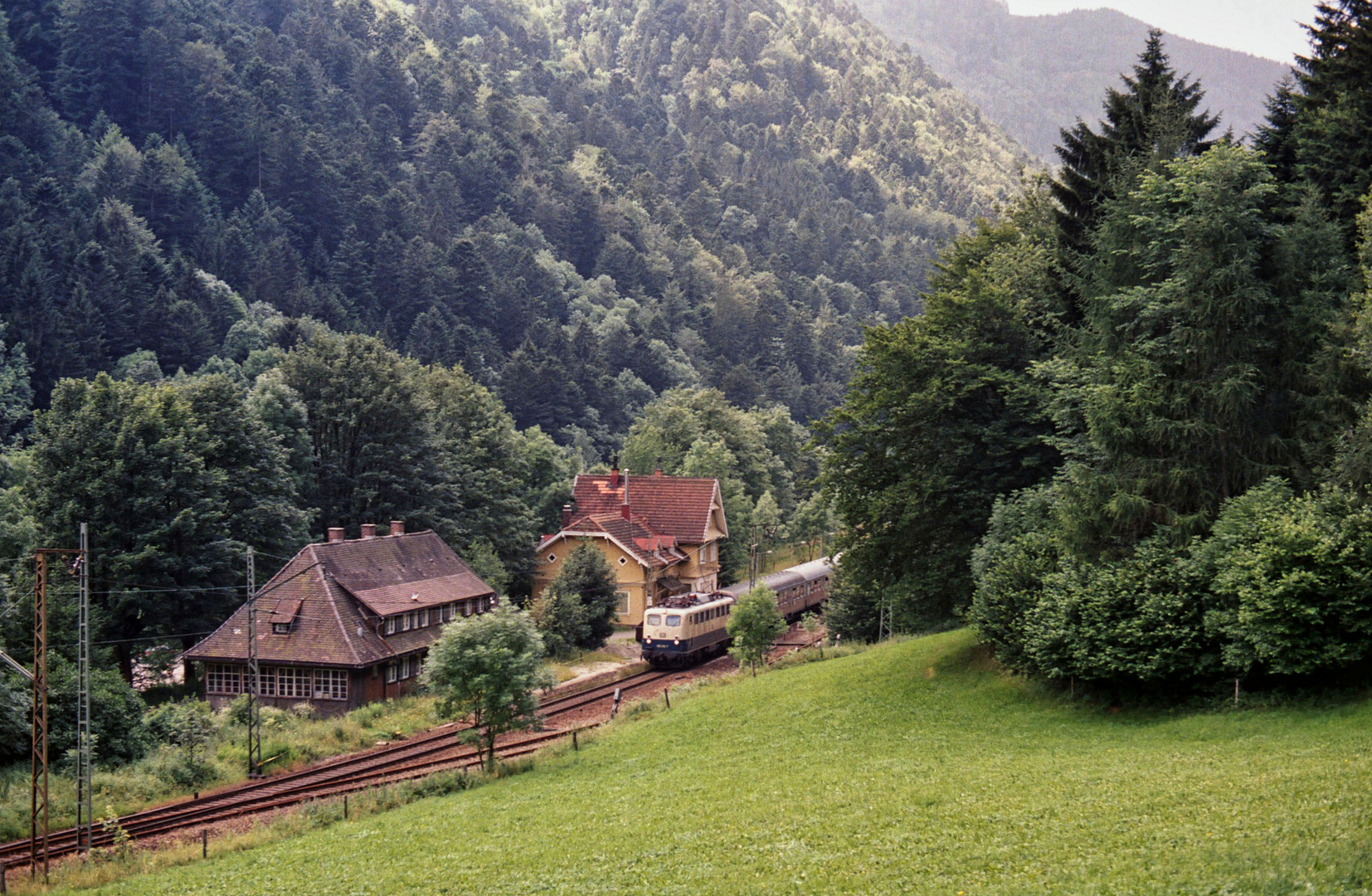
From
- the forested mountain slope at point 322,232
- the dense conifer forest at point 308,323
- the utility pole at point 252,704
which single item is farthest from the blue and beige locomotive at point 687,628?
the forested mountain slope at point 322,232

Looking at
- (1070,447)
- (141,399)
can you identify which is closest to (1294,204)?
(1070,447)

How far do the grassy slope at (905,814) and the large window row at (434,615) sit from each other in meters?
18.0

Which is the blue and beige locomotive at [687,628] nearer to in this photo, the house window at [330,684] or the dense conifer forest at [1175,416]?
the house window at [330,684]

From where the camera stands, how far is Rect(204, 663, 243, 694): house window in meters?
44.2

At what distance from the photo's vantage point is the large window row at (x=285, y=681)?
43.5 meters

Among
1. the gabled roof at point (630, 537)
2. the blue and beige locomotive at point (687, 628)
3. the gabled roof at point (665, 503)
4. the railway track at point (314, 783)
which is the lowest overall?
the railway track at point (314, 783)

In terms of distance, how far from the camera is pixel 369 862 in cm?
2119

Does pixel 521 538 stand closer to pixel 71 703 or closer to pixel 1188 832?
pixel 71 703

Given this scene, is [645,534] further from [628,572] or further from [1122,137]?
[1122,137]

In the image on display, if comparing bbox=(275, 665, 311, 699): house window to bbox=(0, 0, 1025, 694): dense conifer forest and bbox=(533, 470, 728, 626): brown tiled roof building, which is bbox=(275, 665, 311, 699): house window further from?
bbox=(533, 470, 728, 626): brown tiled roof building

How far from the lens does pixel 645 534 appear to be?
221ft

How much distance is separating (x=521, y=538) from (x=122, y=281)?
2070 inches

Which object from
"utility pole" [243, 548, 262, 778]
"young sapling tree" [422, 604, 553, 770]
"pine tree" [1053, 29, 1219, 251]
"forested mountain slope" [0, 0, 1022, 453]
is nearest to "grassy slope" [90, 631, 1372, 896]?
"young sapling tree" [422, 604, 553, 770]

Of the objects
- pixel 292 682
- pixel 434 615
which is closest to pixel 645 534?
pixel 434 615
